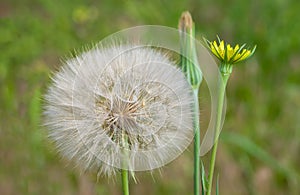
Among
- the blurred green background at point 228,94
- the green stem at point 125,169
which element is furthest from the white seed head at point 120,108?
the blurred green background at point 228,94

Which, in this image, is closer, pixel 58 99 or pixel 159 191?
pixel 58 99

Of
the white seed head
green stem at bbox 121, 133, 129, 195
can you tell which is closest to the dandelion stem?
the white seed head

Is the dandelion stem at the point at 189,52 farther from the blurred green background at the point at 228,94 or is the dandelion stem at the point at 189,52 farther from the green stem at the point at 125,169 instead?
the blurred green background at the point at 228,94

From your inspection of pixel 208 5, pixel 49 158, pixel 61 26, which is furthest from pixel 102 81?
pixel 208 5

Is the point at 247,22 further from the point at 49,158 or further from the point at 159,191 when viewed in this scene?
the point at 49,158

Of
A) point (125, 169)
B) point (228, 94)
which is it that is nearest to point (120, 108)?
point (125, 169)

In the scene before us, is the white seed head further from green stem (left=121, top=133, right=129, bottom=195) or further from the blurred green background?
the blurred green background

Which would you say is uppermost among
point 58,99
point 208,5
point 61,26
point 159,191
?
point 208,5
